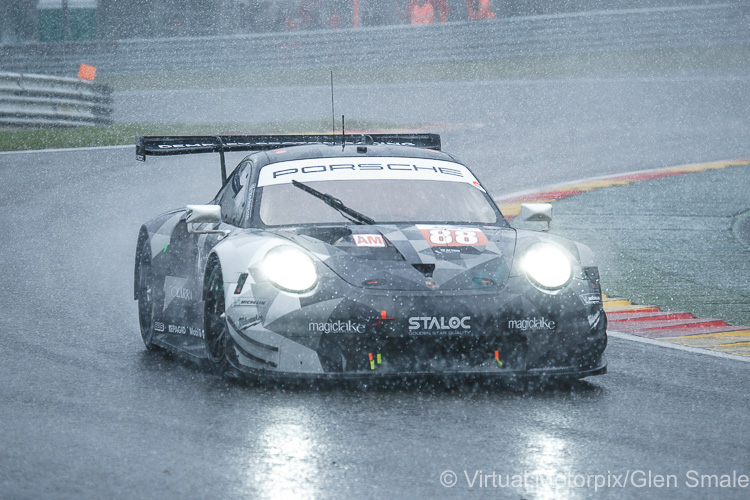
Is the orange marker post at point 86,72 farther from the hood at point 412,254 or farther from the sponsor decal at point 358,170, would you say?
the hood at point 412,254

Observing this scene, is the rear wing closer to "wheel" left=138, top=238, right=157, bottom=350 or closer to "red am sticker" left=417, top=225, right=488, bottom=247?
"wheel" left=138, top=238, right=157, bottom=350

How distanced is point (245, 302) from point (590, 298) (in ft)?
5.20

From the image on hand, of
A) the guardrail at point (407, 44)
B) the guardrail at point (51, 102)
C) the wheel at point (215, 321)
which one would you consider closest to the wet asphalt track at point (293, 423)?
the wheel at point (215, 321)

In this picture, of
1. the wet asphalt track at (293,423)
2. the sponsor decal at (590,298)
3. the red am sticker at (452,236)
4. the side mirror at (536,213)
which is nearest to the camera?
the wet asphalt track at (293,423)

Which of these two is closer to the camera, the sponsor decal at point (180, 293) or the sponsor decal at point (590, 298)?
the sponsor decal at point (590, 298)

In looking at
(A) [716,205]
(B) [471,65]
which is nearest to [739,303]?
(A) [716,205]

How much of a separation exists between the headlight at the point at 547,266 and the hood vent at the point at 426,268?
0.44 meters

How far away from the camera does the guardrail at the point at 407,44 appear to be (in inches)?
1044

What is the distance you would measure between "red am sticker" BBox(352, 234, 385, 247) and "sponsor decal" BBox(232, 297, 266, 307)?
59cm

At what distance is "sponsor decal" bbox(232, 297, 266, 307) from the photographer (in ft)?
17.8

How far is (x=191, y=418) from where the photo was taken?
5.00 m

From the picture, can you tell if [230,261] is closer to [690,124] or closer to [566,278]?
[566,278]

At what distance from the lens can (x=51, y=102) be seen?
19203 mm

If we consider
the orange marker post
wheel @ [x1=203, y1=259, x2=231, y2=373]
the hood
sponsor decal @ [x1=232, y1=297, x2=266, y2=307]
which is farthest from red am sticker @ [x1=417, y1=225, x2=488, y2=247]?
the orange marker post
